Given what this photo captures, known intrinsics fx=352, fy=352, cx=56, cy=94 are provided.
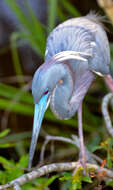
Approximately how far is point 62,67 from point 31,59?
198 centimetres

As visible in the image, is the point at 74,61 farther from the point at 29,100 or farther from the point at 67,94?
the point at 29,100

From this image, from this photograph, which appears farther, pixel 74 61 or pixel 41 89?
pixel 74 61

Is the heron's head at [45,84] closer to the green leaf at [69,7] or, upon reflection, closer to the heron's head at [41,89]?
the heron's head at [41,89]

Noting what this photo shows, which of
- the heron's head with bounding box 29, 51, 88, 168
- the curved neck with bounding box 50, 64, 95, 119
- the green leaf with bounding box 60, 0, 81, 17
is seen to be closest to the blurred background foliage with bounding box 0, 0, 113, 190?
the green leaf with bounding box 60, 0, 81, 17

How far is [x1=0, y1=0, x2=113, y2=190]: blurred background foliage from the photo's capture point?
7.85 feet

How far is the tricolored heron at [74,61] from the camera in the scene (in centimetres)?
160

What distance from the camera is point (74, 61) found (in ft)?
6.08

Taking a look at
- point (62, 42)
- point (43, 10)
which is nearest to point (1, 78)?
point (43, 10)

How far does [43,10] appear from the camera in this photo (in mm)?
3785

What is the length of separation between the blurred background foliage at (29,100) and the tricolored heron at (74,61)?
0.91 feet

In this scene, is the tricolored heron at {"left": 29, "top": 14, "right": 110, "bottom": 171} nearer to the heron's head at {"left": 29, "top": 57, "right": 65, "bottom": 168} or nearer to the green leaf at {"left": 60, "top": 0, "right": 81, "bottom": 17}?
the heron's head at {"left": 29, "top": 57, "right": 65, "bottom": 168}

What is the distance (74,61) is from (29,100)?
28.9 inches

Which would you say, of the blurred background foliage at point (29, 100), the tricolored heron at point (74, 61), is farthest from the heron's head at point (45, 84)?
the blurred background foliage at point (29, 100)

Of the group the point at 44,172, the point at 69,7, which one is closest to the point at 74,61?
the point at 44,172
